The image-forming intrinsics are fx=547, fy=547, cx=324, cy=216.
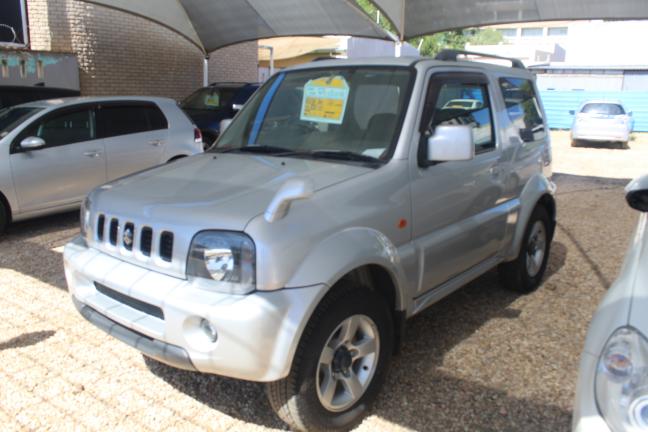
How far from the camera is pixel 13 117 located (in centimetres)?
674

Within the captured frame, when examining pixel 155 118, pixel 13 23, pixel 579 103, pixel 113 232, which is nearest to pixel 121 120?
pixel 155 118

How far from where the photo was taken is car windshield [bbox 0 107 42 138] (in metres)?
6.40

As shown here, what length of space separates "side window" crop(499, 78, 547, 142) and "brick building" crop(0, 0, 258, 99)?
10.3m

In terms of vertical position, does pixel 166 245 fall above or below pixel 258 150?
below

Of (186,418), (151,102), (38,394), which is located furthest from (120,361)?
(151,102)

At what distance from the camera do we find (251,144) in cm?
373

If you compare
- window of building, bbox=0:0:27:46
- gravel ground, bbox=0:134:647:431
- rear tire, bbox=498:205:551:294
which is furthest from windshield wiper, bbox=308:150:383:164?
window of building, bbox=0:0:27:46

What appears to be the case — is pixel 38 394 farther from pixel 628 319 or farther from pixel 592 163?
pixel 592 163

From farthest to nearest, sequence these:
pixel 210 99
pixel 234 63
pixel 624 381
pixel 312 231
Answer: pixel 234 63
pixel 210 99
pixel 312 231
pixel 624 381

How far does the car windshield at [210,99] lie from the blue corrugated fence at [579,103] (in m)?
17.7

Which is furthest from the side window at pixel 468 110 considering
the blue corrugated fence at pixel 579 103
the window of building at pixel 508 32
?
the window of building at pixel 508 32

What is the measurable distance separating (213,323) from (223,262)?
269 mm

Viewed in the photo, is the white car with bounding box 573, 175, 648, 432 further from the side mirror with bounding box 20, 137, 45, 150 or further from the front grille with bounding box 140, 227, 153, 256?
the side mirror with bounding box 20, 137, 45, 150

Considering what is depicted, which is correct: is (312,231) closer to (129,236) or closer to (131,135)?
(129,236)
